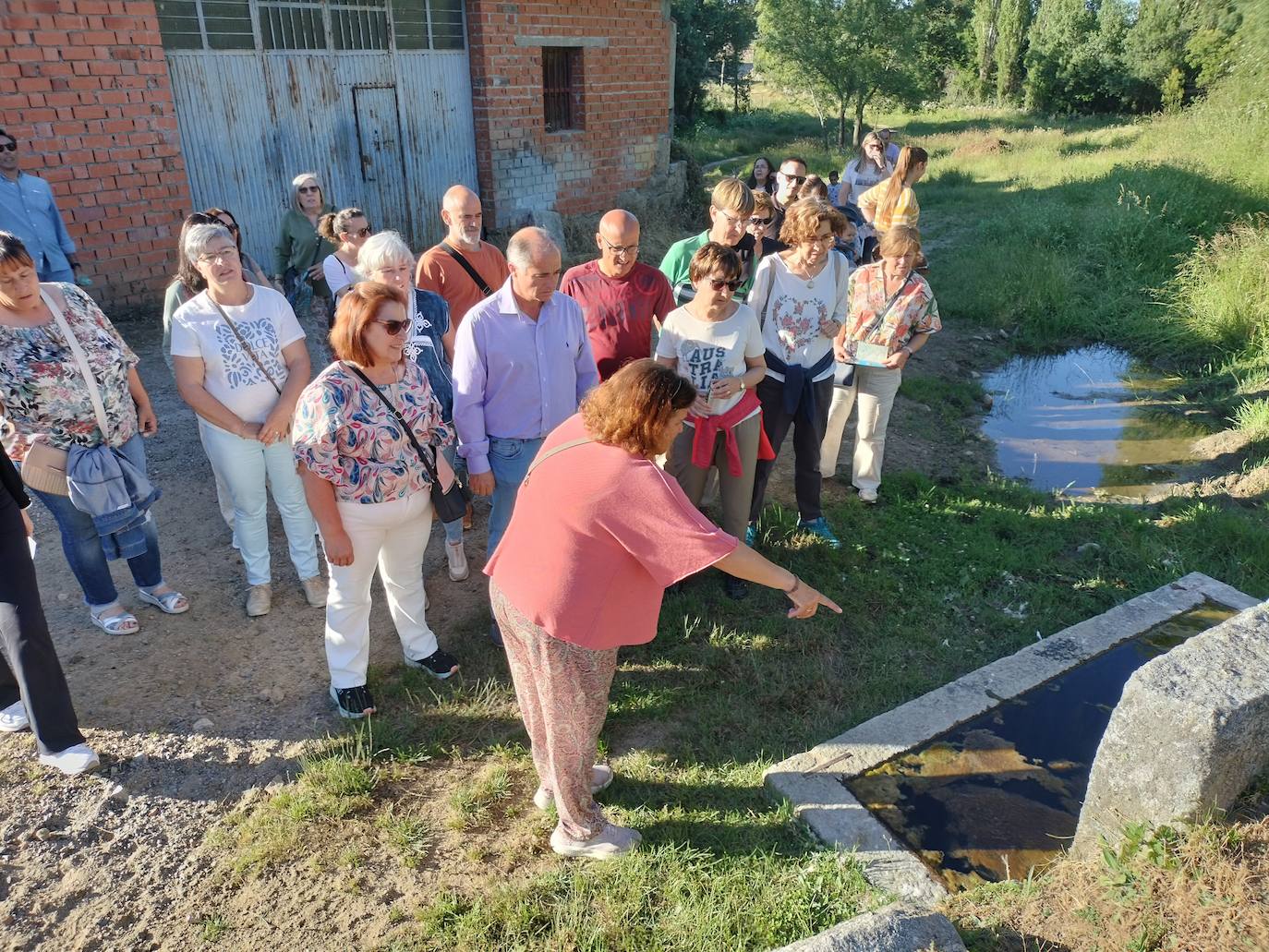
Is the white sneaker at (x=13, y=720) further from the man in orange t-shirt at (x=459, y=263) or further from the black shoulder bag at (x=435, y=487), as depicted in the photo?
the man in orange t-shirt at (x=459, y=263)

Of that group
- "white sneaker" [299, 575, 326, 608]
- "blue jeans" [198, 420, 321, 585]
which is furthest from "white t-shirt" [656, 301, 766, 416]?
"white sneaker" [299, 575, 326, 608]

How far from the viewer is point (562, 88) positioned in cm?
1101

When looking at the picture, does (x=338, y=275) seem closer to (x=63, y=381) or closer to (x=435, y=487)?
(x=63, y=381)

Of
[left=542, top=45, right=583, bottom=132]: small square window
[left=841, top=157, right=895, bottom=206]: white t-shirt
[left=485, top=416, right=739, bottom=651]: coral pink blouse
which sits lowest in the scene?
[left=485, top=416, right=739, bottom=651]: coral pink blouse

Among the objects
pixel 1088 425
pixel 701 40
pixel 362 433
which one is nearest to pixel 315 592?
pixel 362 433

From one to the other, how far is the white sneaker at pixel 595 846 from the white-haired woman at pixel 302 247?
4.15 m

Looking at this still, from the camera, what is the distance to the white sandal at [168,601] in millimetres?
4230

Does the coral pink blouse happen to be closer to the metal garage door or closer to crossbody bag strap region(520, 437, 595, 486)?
crossbody bag strap region(520, 437, 595, 486)

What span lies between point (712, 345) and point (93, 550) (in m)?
3.01

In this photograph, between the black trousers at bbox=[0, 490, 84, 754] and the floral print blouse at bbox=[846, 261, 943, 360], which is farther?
the floral print blouse at bbox=[846, 261, 943, 360]

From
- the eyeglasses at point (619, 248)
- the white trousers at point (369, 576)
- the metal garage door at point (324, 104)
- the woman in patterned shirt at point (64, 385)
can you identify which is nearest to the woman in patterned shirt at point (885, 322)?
the eyeglasses at point (619, 248)

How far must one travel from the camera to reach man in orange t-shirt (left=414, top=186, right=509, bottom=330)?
444 centimetres

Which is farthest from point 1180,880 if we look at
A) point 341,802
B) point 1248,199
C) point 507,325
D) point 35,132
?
point 1248,199

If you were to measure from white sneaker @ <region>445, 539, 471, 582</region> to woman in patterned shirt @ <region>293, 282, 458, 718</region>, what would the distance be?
1028 millimetres
